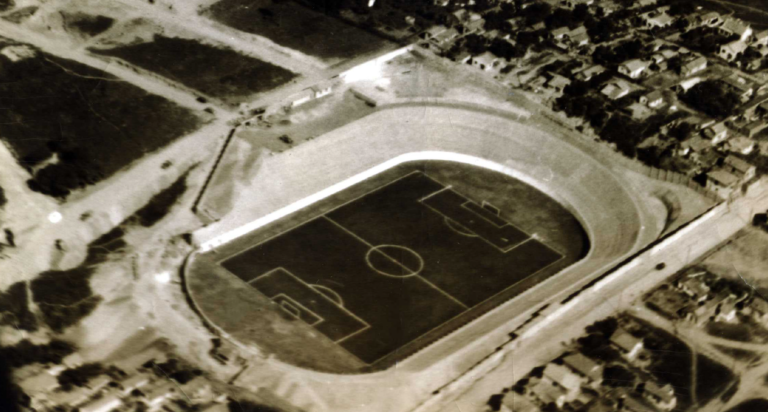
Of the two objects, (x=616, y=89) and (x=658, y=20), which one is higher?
(x=658, y=20)

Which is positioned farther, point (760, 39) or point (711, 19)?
point (711, 19)

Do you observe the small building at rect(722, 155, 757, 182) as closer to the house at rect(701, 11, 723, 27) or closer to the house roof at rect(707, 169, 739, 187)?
the house roof at rect(707, 169, 739, 187)

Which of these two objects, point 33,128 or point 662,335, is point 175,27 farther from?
point 662,335

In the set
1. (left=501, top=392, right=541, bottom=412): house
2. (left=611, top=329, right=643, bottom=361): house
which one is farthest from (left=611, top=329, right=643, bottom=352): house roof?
(left=501, top=392, right=541, bottom=412): house

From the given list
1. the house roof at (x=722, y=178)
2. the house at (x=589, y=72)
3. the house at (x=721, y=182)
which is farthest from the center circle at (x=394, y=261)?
the house at (x=589, y=72)

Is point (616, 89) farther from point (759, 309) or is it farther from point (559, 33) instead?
point (759, 309)

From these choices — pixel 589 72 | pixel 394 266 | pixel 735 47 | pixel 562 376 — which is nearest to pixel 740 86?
pixel 735 47

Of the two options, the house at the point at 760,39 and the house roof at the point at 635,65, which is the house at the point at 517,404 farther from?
the house at the point at 760,39
